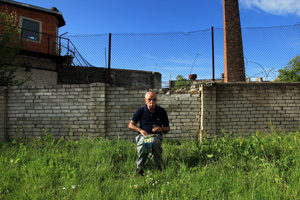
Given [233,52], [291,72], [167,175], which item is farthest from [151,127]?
[291,72]

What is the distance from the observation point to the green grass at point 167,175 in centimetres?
246

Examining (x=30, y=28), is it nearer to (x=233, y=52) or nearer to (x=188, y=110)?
(x=188, y=110)

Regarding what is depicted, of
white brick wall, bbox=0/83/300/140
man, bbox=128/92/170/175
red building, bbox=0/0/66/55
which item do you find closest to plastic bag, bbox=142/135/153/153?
man, bbox=128/92/170/175

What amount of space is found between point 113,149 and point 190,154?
1.49 meters

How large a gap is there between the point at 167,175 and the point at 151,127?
729 mm

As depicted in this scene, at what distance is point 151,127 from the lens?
3205mm

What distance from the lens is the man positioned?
123 inches

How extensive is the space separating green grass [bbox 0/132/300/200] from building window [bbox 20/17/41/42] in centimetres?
861

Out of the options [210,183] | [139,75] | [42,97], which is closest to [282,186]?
[210,183]

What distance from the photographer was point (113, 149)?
4070 millimetres

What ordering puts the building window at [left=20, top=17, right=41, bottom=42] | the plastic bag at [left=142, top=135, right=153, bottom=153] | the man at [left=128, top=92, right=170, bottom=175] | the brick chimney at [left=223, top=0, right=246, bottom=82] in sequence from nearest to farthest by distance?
the plastic bag at [left=142, top=135, right=153, bottom=153] → the man at [left=128, top=92, right=170, bottom=175] → the brick chimney at [left=223, top=0, right=246, bottom=82] → the building window at [left=20, top=17, right=41, bottom=42]

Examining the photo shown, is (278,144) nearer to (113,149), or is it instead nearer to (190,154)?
(190,154)

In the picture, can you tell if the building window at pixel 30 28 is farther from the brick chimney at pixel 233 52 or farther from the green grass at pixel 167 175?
the brick chimney at pixel 233 52

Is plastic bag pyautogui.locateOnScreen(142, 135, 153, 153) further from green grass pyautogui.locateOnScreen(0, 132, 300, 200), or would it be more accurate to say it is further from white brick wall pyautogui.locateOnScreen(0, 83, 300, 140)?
white brick wall pyautogui.locateOnScreen(0, 83, 300, 140)
